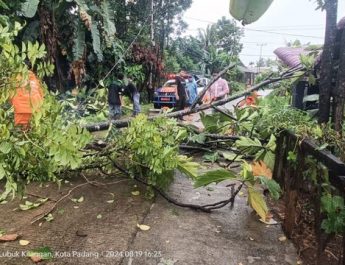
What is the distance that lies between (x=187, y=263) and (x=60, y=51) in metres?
6.09

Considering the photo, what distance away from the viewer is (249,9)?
40.0 inches

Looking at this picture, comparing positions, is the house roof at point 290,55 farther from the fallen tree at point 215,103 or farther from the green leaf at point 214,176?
the green leaf at point 214,176

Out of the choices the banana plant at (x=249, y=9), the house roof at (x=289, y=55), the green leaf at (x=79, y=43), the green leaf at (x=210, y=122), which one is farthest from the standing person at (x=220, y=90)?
the banana plant at (x=249, y=9)

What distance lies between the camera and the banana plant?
100cm

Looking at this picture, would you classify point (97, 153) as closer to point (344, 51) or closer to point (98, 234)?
point (98, 234)

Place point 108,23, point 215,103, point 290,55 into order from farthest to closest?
point 108,23 → point 290,55 → point 215,103

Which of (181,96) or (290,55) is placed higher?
(290,55)

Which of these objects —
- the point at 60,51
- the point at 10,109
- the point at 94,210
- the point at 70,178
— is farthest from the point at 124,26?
the point at 10,109

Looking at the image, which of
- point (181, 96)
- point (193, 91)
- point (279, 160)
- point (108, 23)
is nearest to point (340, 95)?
point (279, 160)

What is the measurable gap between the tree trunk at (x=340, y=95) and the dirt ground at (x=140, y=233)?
43.7 inches

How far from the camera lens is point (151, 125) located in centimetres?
335

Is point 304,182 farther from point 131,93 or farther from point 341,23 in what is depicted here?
point 131,93

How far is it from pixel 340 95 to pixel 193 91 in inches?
388

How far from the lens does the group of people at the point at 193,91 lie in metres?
7.45
